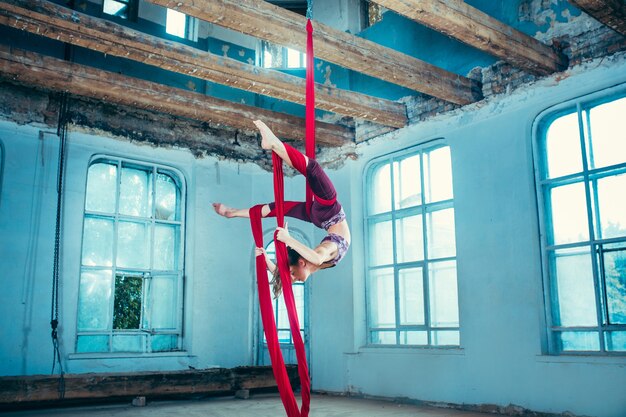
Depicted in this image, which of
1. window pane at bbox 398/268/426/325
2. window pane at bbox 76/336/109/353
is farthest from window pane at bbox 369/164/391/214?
window pane at bbox 76/336/109/353

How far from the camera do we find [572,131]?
5.23m

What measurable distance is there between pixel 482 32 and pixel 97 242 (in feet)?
15.4

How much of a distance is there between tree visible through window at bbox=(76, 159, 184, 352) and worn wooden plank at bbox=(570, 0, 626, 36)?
4982mm

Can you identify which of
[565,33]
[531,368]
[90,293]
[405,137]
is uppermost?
[565,33]

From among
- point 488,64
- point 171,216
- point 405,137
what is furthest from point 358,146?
point 171,216

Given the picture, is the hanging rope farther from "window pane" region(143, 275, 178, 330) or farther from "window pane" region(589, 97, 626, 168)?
"window pane" region(589, 97, 626, 168)

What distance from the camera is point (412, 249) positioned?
654cm

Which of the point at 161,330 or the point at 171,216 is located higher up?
the point at 171,216

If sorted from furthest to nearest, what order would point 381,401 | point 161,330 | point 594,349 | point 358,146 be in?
point 358,146 → point 161,330 → point 381,401 → point 594,349

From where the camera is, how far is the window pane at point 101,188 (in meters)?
6.63

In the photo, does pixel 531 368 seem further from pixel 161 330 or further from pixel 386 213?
pixel 161 330

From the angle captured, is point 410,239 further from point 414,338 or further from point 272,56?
point 272,56

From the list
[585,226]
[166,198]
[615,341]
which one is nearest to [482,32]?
[585,226]

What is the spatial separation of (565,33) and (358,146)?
2841mm
